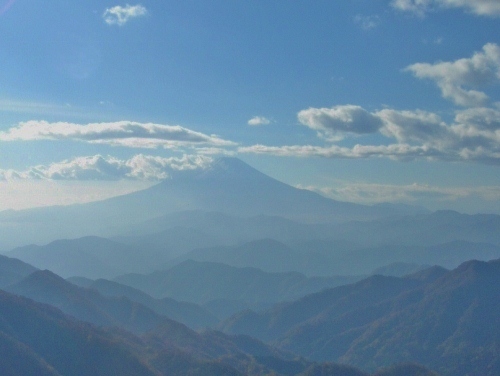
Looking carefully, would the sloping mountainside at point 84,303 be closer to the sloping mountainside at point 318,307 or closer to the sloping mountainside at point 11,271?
the sloping mountainside at point 11,271

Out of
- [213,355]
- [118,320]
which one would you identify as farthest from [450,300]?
[118,320]

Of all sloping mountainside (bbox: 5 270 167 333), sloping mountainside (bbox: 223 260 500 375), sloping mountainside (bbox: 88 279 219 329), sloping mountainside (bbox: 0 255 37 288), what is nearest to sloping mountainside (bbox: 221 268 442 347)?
sloping mountainside (bbox: 223 260 500 375)

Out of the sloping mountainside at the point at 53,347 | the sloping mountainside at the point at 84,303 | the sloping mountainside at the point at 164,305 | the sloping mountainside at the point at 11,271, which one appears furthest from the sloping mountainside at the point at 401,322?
the sloping mountainside at the point at 53,347

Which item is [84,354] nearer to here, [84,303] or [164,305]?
[84,303]

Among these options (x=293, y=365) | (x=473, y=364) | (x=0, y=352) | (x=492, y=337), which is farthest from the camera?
(x=492, y=337)

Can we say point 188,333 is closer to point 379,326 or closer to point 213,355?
point 213,355
